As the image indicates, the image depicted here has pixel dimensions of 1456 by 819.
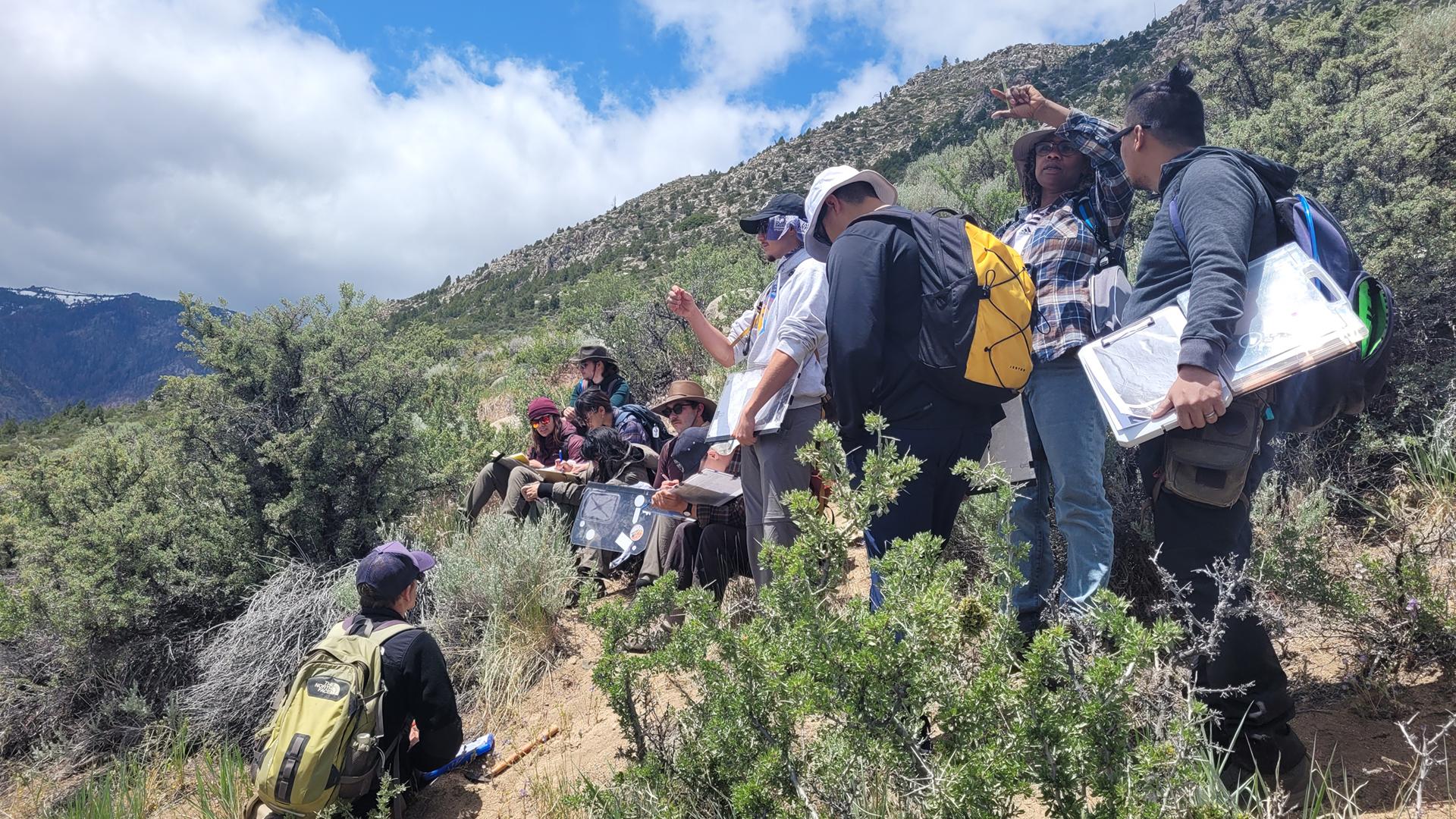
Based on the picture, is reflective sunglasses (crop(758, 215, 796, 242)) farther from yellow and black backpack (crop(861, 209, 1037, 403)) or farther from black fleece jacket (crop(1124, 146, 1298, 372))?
black fleece jacket (crop(1124, 146, 1298, 372))

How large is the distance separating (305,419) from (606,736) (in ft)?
10.2

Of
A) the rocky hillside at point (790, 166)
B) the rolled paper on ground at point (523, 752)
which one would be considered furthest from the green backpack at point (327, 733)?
the rocky hillside at point (790, 166)

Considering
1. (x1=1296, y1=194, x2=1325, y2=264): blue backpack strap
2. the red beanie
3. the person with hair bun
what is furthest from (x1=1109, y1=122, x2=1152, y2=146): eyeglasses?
the red beanie

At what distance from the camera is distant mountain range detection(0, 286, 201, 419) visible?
148875 millimetres

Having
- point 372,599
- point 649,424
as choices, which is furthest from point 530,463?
point 372,599

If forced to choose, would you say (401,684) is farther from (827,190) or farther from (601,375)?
(601,375)

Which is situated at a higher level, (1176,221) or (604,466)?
(1176,221)

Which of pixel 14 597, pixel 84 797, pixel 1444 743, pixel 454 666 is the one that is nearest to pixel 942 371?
pixel 1444 743

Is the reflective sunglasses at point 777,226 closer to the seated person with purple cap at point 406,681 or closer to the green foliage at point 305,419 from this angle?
the seated person with purple cap at point 406,681

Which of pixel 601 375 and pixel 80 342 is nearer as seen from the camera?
pixel 601 375

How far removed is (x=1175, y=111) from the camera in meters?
2.16

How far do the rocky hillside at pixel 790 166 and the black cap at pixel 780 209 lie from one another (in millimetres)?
23138

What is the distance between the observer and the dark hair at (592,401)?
5504 mm

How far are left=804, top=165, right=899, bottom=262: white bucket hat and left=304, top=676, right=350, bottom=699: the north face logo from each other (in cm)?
238
